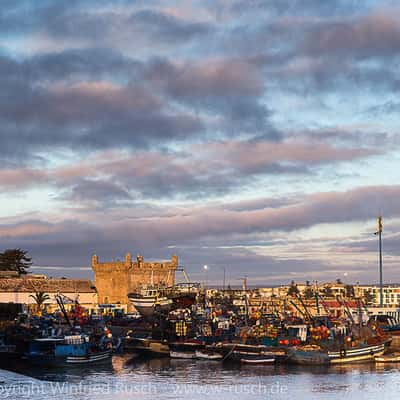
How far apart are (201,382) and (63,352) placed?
1311cm

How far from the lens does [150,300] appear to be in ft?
362

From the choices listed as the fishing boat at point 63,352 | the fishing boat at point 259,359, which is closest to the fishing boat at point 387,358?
the fishing boat at point 259,359

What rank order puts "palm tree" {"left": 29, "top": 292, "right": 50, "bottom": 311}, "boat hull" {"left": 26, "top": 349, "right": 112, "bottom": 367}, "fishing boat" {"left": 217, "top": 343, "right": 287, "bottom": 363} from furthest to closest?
"palm tree" {"left": 29, "top": 292, "right": 50, "bottom": 311} → "fishing boat" {"left": 217, "top": 343, "right": 287, "bottom": 363} → "boat hull" {"left": 26, "top": 349, "right": 112, "bottom": 367}

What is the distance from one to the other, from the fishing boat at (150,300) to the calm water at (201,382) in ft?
131

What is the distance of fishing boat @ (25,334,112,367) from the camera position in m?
62.6

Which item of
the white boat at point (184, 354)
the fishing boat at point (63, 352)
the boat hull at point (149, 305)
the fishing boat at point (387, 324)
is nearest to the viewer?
the fishing boat at point (63, 352)

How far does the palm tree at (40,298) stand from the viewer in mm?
109000

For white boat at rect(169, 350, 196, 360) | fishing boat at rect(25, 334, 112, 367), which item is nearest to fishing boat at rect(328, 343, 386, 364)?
white boat at rect(169, 350, 196, 360)

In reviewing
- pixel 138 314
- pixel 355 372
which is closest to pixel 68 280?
pixel 138 314

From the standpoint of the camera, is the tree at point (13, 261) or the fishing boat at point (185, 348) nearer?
the fishing boat at point (185, 348)

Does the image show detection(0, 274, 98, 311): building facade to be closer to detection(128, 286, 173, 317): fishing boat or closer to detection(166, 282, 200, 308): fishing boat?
detection(128, 286, 173, 317): fishing boat

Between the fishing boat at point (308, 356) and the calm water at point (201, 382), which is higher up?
the fishing boat at point (308, 356)

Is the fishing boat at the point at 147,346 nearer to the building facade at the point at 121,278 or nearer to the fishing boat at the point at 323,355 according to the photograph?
the fishing boat at the point at 323,355

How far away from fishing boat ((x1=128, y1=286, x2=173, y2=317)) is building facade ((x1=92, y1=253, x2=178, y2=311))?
13461 mm
